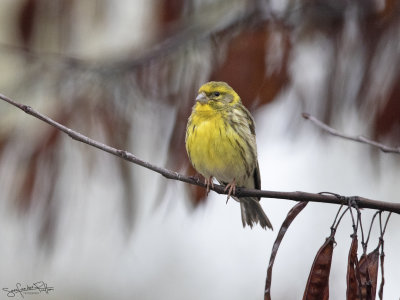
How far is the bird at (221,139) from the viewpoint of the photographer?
4.49 meters

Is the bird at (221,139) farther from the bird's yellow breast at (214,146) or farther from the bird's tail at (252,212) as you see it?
the bird's tail at (252,212)

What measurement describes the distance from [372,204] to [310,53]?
0.61 meters

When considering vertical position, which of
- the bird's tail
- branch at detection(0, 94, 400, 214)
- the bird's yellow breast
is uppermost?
A: the bird's yellow breast

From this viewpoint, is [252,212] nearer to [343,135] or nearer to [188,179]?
[188,179]

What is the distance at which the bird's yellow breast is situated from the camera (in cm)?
448

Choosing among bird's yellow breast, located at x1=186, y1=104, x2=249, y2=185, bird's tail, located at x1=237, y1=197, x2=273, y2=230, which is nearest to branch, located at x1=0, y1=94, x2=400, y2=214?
bird's yellow breast, located at x1=186, y1=104, x2=249, y2=185

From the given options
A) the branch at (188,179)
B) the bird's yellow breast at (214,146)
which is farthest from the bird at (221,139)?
the branch at (188,179)

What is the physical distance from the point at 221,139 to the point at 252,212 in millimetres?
815

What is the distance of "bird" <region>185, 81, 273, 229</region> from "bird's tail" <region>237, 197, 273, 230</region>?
0.11 meters

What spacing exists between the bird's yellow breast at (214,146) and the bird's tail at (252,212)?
44 cm

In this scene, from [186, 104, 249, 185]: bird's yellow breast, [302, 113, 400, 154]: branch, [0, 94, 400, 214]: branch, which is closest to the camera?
[0, 94, 400, 214]: branch

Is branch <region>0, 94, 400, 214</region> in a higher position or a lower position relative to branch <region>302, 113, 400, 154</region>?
lower

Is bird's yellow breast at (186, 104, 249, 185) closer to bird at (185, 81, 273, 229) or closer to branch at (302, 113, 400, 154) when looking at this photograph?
bird at (185, 81, 273, 229)

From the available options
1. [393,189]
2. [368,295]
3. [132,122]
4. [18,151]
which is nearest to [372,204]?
[368,295]
